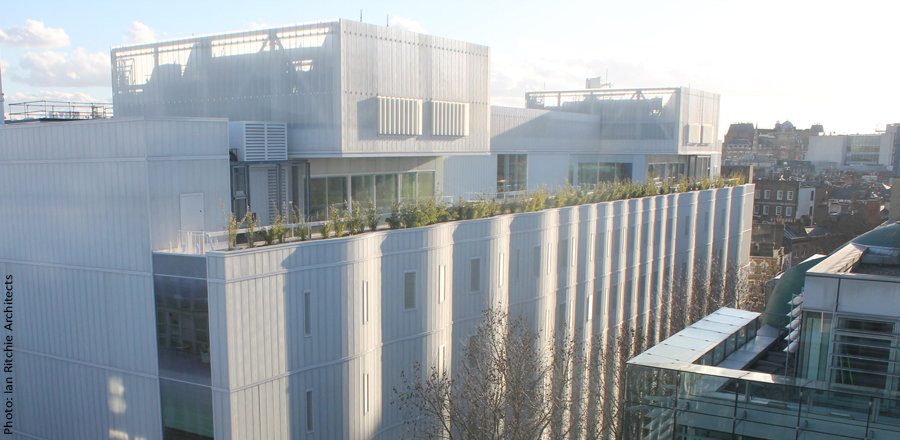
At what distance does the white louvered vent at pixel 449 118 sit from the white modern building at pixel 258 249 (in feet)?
0.23

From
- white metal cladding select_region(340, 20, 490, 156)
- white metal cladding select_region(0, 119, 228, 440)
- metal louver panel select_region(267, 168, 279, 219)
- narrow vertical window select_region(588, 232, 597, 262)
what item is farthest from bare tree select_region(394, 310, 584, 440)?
narrow vertical window select_region(588, 232, 597, 262)

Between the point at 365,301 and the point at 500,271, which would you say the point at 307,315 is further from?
the point at 500,271

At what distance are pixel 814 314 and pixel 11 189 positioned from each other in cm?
1902

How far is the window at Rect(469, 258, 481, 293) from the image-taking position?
21.8 metres

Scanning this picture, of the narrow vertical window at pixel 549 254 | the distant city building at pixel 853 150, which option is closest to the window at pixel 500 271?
the narrow vertical window at pixel 549 254

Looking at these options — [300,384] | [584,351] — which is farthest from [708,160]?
[300,384]

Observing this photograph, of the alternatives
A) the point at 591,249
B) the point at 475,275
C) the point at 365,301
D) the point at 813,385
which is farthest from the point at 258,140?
the point at 813,385

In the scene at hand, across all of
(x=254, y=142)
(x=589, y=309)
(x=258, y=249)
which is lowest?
(x=589, y=309)

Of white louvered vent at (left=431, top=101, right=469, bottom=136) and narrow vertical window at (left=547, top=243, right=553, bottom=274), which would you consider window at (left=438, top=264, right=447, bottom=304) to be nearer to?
white louvered vent at (left=431, top=101, right=469, bottom=136)

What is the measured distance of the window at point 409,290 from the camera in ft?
63.6

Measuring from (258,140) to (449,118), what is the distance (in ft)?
23.6

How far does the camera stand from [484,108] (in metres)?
26.5

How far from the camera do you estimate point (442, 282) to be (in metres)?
20.4

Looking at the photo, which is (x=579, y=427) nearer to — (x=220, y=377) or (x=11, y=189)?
(x=220, y=377)
